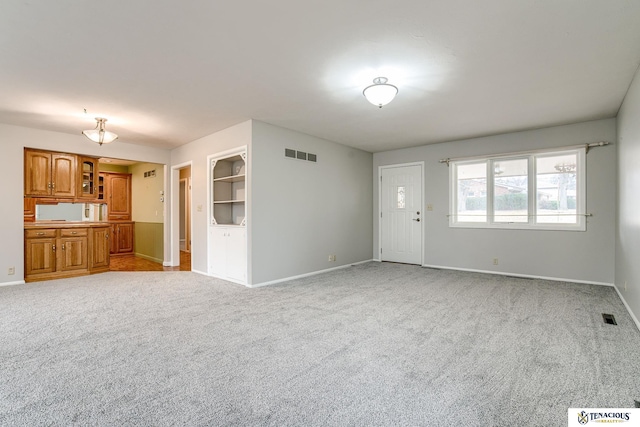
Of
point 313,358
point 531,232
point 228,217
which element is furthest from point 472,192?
point 313,358

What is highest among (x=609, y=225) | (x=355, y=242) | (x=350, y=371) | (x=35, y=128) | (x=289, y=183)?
(x=35, y=128)

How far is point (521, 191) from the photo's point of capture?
17.6 feet

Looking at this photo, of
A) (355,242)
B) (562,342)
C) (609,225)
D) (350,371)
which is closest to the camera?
(350,371)

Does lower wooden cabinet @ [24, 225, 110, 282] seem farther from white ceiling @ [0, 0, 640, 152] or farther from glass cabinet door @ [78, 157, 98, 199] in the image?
white ceiling @ [0, 0, 640, 152]

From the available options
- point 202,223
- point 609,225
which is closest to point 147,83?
point 202,223

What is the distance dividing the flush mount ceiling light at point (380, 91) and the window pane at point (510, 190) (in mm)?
3381

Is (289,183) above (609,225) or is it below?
above

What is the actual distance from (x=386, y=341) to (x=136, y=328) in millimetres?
2361

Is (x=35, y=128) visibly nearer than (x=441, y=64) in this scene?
No

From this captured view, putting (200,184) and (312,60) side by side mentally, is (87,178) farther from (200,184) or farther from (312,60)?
(312,60)

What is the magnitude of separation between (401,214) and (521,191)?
2.25 m

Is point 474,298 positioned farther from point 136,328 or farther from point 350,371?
point 136,328

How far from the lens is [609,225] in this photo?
15.1 ft

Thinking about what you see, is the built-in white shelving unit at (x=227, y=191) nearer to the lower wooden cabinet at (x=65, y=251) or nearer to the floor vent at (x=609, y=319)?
the lower wooden cabinet at (x=65, y=251)
